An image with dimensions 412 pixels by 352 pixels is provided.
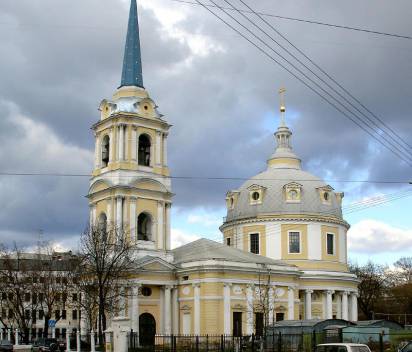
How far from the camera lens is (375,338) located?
44.3 meters

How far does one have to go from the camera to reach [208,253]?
55.3 m

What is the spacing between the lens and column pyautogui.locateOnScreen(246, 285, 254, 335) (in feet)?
179

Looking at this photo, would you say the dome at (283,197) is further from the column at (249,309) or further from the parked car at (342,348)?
the parked car at (342,348)

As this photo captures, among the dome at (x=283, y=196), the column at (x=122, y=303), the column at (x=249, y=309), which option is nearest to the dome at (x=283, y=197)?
the dome at (x=283, y=196)

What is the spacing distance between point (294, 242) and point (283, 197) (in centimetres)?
439

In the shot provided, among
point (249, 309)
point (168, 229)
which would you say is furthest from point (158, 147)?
point (249, 309)

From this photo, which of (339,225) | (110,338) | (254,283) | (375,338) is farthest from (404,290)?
(110,338)

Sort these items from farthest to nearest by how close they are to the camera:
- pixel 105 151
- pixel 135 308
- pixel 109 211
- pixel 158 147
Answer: pixel 105 151, pixel 158 147, pixel 109 211, pixel 135 308

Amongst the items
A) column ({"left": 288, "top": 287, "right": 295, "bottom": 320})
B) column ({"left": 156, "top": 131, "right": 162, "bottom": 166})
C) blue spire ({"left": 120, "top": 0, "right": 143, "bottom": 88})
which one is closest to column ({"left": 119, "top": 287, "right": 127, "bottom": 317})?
column ({"left": 156, "top": 131, "right": 162, "bottom": 166})

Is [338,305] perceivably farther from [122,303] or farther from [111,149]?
[111,149]

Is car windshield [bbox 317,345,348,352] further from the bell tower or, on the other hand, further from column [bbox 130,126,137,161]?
column [bbox 130,126,137,161]

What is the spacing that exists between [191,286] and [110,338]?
42.3ft

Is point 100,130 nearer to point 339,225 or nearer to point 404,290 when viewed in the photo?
point 339,225

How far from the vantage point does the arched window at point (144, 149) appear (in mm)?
56344
